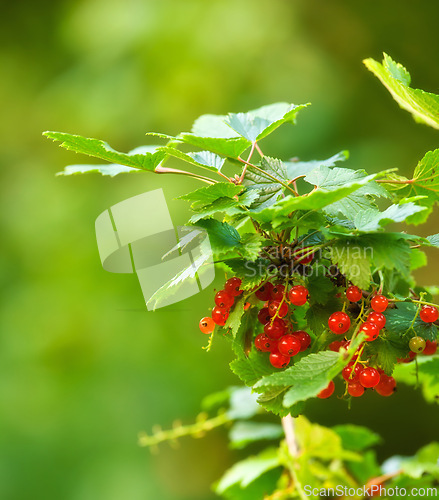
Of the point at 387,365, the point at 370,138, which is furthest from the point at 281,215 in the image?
the point at 370,138

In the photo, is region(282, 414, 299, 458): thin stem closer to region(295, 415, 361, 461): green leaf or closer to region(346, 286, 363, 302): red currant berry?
region(295, 415, 361, 461): green leaf

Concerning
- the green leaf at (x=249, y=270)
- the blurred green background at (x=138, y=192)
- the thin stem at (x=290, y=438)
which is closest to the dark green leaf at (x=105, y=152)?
the green leaf at (x=249, y=270)

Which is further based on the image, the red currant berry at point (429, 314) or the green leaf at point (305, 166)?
the green leaf at point (305, 166)

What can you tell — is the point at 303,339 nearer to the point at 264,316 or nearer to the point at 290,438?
the point at 264,316

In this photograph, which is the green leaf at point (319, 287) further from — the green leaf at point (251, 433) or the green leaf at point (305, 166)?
the green leaf at point (251, 433)

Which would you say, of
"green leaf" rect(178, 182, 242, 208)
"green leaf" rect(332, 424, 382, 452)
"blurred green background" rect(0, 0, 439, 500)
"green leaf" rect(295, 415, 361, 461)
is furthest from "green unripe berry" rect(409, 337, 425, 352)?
"blurred green background" rect(0, 0, 439, 500)

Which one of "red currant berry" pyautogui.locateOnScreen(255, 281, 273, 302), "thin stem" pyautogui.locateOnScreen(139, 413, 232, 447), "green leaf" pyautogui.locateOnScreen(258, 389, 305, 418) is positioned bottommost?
"thin stem" pyautogui.locateOnScreen(139, 413, 232, 447)
